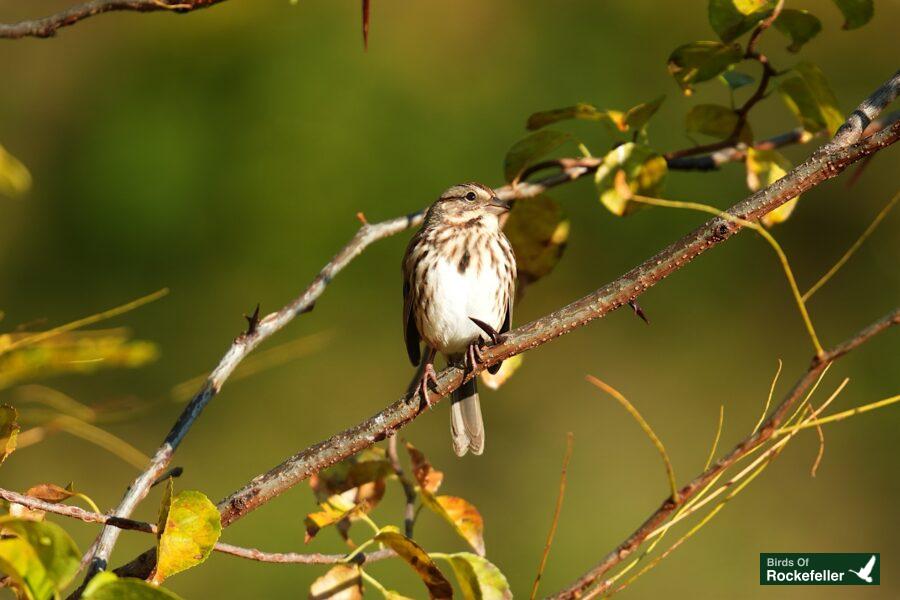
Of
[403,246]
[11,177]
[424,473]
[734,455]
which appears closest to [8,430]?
[11,177]

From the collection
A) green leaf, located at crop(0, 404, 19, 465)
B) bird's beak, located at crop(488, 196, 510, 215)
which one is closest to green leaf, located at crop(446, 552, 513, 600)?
green leaf, located at crop(0, 404, 19, 465)

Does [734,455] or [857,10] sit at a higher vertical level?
[857,10]

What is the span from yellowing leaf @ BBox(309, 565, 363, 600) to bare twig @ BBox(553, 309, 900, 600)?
0.63m

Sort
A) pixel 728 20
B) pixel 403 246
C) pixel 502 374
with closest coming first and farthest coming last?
pixel 728 20, pixel 502 374, pixel 403 246

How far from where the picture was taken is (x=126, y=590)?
1.24 meters

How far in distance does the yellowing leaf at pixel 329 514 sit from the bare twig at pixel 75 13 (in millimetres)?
866

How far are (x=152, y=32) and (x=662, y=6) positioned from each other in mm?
3178

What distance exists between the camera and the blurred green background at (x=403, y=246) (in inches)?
249

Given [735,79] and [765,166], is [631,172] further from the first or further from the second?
[735,79]

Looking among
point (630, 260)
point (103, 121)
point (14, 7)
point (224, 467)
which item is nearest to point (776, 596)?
point (630, 260)

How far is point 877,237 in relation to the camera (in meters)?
6.87

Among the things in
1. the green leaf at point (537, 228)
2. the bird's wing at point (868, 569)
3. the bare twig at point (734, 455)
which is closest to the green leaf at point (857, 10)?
the green leaf at point (537, 228)

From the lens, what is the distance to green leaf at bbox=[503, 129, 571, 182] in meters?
2.52

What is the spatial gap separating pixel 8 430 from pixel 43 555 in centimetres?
48
